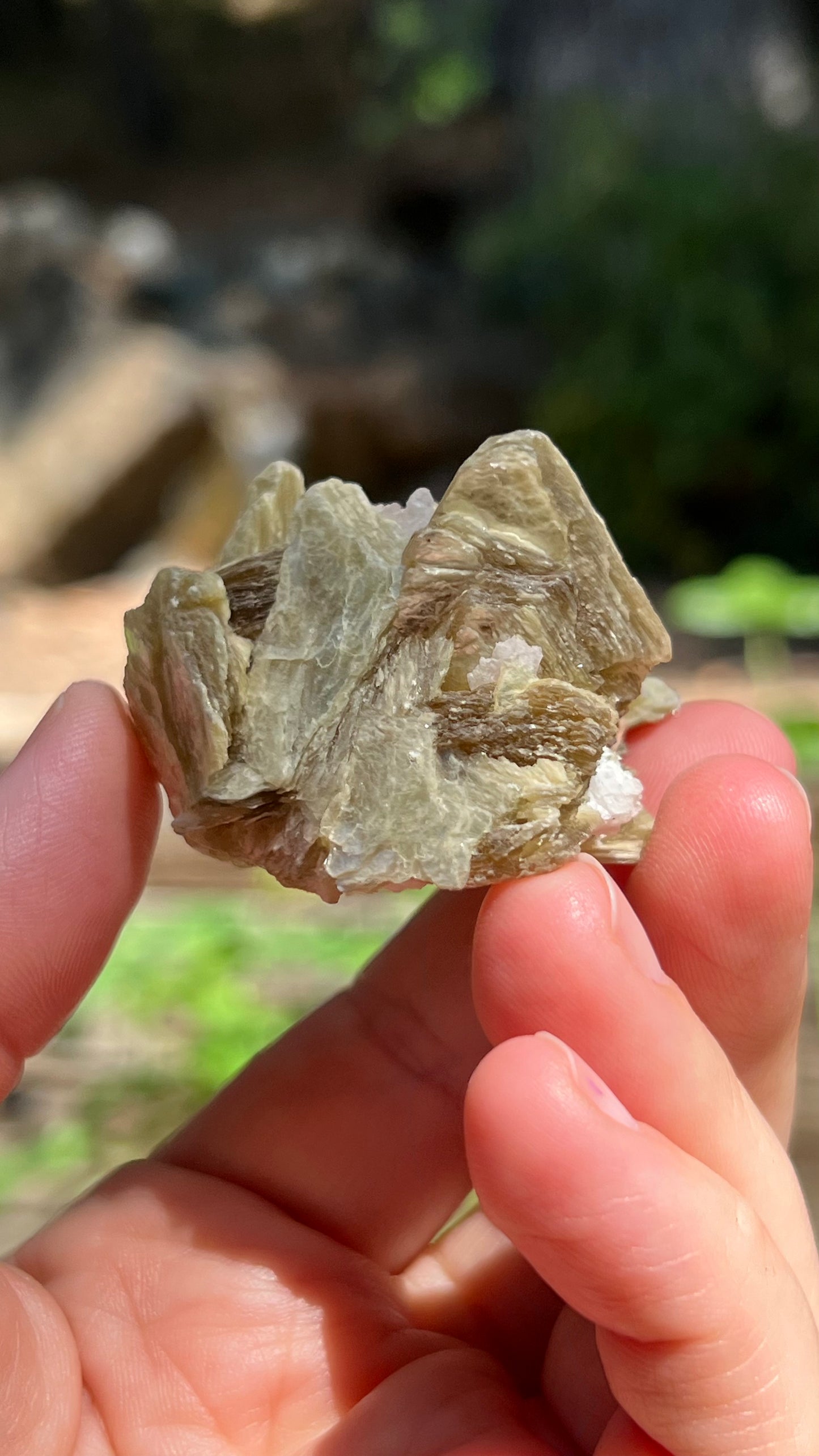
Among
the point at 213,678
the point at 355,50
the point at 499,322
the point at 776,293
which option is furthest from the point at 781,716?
the point at 355,50

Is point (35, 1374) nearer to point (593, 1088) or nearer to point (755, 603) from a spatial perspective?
point (593, 1088)

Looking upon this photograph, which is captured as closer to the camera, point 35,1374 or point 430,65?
point 35,1374

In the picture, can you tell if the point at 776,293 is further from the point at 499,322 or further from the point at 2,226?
the point at 2,226

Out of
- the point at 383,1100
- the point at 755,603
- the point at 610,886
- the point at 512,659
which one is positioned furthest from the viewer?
the point at 755,603

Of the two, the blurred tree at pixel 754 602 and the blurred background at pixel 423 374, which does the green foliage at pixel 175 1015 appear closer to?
the blurred background at pixel 423 374

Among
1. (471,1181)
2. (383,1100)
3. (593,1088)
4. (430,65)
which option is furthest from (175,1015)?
(430,65)

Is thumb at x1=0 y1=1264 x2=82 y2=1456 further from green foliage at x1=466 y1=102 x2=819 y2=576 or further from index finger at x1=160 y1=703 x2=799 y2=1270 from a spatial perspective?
green foliage at x1=466 y1=102 x2=819 y2=576
